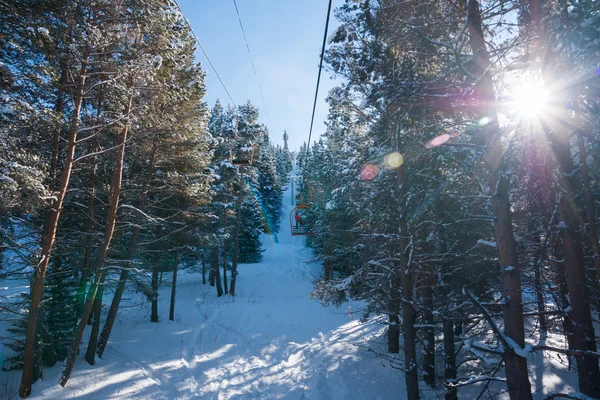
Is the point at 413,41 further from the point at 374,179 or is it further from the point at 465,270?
the point at 465,270

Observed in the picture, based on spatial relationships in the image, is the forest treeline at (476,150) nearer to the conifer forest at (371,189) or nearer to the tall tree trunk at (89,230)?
the conifer forest at (371,189)

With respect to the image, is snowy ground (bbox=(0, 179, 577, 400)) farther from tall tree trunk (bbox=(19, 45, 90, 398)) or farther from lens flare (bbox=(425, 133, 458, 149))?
lens flare (bbox=(425, 133, 458, 149))

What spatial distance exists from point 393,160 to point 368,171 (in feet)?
3.63

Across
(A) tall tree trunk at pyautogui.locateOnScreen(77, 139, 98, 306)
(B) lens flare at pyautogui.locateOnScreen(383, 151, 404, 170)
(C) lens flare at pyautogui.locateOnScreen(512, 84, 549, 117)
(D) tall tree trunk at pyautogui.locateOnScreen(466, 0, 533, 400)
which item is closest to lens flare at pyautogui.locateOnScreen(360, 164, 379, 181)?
(B) lens flare at pyautogui.locateOnScreen(383, 151, 404, 170)

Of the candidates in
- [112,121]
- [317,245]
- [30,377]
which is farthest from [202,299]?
[112,121]

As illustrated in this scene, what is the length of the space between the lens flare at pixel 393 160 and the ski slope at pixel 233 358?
4737 millimetres

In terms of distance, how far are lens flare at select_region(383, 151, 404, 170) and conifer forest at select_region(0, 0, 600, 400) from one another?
0.04m

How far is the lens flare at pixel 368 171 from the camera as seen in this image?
344 inches

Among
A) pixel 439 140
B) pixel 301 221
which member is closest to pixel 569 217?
pixel 439 140

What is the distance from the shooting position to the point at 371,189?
962 centimetres

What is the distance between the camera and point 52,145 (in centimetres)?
829

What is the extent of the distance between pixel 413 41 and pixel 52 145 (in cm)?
994

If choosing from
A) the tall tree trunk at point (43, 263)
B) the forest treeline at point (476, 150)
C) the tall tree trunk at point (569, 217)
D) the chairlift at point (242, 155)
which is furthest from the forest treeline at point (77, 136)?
the tall tree trunk at point (569, 217)

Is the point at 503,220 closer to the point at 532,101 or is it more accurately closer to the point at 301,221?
the point at 532,101
